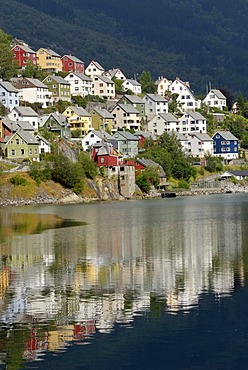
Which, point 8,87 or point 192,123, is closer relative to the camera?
point 8,87

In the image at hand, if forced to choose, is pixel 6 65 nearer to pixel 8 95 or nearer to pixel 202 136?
pixel 8 95

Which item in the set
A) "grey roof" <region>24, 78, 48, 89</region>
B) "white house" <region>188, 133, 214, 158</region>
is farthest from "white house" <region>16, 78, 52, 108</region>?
"white house" <region>188, 133, 214, 158</region>

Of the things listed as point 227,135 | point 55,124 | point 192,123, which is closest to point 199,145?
point 227,135

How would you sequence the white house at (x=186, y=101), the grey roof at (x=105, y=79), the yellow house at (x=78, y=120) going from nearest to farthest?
the yellow house at (x=78, y=120) < the grey roof at (x=105, y=79) < the white house at (x=186, y=101)

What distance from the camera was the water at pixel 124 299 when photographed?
24203mm

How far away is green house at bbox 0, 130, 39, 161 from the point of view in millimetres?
105750

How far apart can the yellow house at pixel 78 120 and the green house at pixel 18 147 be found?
16796 mm

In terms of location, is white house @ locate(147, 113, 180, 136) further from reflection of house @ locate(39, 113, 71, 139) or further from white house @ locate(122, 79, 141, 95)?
reflection of house @ locate(39, 113, 71, 139)

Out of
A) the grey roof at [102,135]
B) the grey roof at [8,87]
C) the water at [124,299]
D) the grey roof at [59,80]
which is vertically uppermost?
the grey roof at [59,80]

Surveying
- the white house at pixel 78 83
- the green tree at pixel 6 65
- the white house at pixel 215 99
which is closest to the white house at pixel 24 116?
the green tree at pixel 6 65

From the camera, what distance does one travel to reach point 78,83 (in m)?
141

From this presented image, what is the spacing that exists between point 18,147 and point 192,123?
141ft

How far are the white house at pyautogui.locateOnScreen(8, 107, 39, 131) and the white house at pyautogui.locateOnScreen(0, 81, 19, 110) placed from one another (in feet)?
15.1

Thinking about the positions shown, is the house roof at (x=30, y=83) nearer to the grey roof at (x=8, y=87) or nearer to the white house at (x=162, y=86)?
the grey roof at (x=8, y=87)
